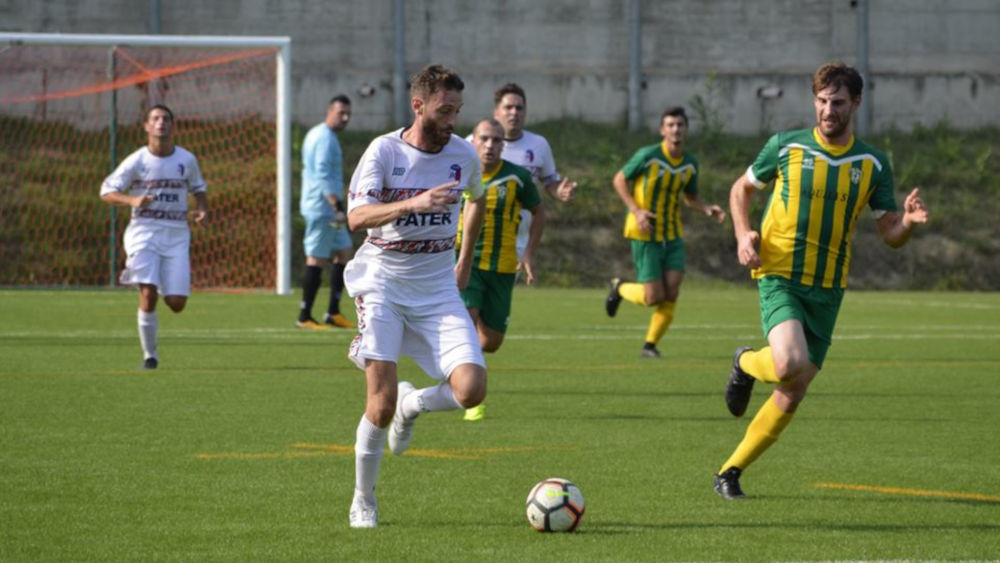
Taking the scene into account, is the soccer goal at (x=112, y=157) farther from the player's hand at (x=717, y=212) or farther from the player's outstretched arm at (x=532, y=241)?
the player's outstretched arm at (x=532, y=241)

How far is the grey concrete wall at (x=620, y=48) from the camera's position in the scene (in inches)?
1187

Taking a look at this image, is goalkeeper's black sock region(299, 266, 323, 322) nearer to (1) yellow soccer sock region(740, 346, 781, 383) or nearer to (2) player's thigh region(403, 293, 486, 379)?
(1) yellow soccer sock region(740, 346, 781, 383)

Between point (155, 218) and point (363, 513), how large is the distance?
280 inches

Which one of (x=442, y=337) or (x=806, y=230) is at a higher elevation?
(x=806, y=230)

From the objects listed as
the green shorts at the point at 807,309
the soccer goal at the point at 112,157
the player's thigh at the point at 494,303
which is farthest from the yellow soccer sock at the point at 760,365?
the soccer goal at the point at 112,157

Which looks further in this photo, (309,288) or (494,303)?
(309,288)

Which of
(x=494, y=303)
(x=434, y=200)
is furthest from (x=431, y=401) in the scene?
(x=494, y=303)

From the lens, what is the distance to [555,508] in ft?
21.0

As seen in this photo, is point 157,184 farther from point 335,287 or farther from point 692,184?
point 692,184

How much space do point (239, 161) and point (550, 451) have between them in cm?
1632

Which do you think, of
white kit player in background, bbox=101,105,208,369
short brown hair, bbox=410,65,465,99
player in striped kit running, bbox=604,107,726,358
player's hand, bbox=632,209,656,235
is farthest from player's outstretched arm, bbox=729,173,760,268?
player in striped kit running, bbox=604,107,726,358

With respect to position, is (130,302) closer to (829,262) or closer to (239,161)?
(239,161)

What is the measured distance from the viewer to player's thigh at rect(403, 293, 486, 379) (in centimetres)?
680

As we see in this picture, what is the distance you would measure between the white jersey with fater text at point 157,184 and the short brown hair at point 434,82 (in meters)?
6.81
